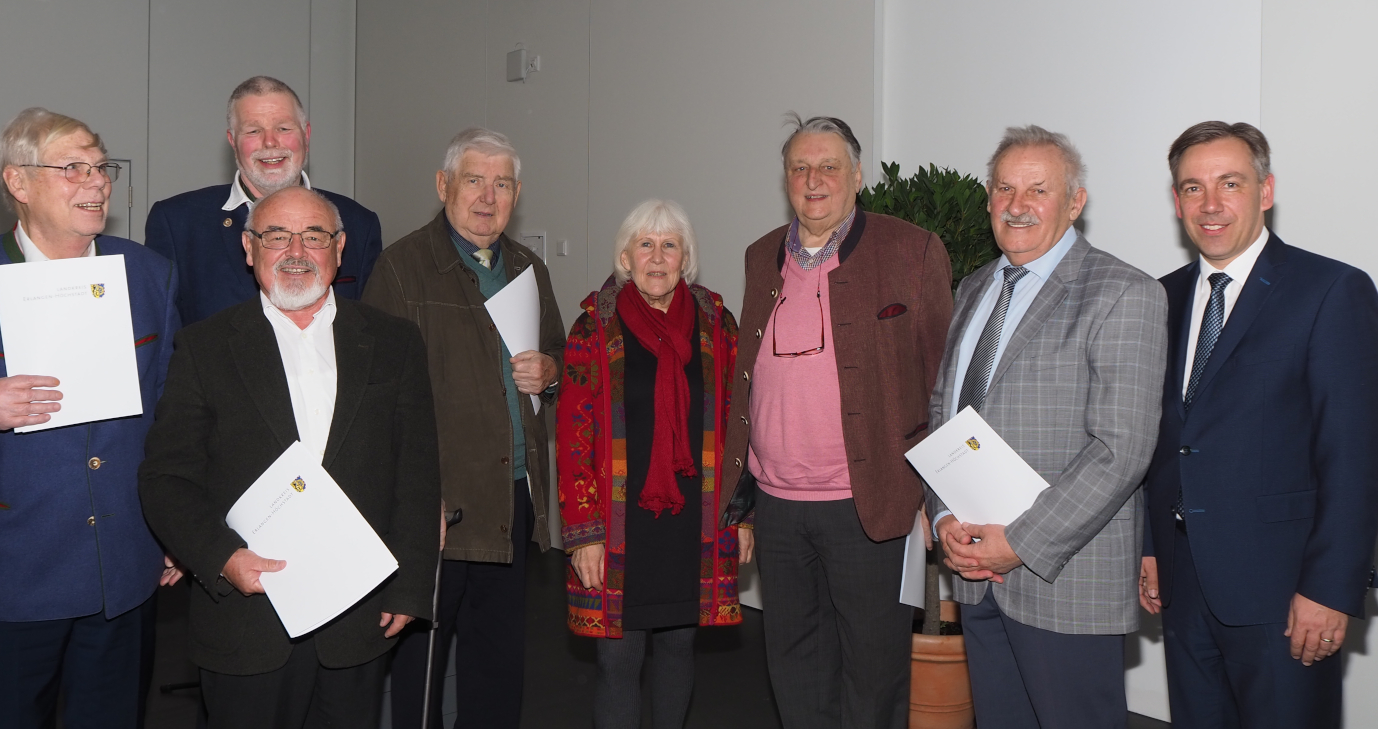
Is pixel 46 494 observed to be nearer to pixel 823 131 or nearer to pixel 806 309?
pixel 806 309

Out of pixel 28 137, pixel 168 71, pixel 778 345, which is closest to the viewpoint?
pixel 28 137

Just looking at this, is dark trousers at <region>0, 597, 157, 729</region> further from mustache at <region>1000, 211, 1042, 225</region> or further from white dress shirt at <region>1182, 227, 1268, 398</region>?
white dress shirt at <region>1182, 227, 1268, 398</region>

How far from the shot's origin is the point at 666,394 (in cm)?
276

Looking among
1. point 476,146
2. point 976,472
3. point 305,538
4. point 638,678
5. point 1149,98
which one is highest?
point 1149,98

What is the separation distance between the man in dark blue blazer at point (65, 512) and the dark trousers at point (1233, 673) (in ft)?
8.16

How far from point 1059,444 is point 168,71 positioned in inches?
276

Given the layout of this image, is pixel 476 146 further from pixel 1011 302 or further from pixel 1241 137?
pixel 1241 137

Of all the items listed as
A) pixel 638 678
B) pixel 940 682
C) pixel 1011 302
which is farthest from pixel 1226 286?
pixel 638 678

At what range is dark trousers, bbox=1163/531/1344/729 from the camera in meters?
2.13

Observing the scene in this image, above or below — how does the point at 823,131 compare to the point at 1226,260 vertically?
above

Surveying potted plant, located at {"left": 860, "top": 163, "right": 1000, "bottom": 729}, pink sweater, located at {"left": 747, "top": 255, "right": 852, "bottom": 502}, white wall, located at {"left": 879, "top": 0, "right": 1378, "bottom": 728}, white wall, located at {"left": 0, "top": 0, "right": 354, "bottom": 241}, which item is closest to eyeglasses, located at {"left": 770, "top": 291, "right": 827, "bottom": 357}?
pink sweater, located at {"left": 747, "top": 255, "right": 852, "bottom": 502}

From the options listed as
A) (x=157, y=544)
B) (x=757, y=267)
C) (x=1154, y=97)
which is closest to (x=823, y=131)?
(x=757, y=267)

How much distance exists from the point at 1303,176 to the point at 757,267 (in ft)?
6.23

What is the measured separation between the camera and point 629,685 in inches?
109
